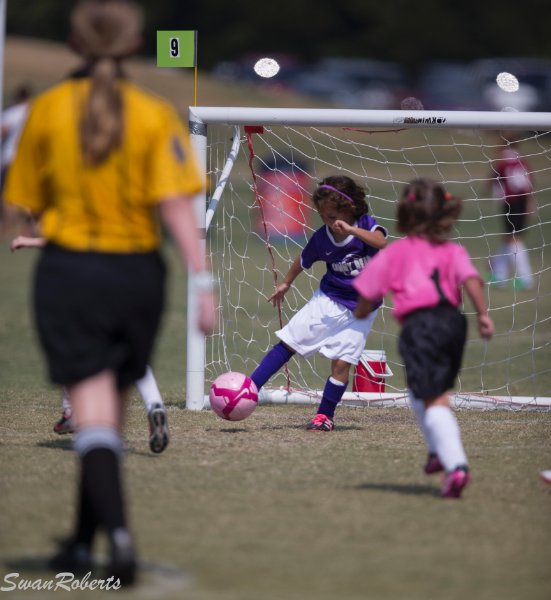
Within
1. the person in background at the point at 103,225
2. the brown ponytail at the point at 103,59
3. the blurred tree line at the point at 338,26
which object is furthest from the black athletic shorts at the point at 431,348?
the blurred tree line at the point at 338,26

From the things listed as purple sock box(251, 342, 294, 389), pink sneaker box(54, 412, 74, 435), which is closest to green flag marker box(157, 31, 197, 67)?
purple sock box(251, 342, 294, 389)

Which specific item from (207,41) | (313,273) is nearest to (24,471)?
(313,273)

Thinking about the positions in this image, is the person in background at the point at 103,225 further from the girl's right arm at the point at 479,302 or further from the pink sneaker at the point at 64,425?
the pink sneaker at the point at 64,425

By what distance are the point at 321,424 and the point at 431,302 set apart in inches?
75.8

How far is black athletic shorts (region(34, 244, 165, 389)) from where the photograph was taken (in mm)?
3684

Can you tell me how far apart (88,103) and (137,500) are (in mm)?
1746

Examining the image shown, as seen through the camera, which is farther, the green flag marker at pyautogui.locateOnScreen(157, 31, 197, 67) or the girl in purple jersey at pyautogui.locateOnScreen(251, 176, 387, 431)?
the green flag marker at pyautogui.locateOnScreen(157, 31, 197, 67)

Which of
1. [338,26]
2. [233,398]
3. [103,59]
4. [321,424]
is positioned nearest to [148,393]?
[233,398]

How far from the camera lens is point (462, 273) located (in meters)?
4.80

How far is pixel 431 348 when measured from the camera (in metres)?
4.77

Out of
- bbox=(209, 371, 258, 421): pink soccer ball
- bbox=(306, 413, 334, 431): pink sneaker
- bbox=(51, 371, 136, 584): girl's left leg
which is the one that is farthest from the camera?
bbox=(306, 413, 334, 431): pink sneaker

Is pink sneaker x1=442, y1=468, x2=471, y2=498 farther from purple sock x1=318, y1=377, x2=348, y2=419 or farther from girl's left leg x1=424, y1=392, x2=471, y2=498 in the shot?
purple sock x1=318, y1=377, x2=348, y2=419

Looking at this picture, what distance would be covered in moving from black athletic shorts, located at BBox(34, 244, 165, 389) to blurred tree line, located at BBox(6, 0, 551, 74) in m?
45.6

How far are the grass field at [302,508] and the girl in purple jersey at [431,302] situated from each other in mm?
298
